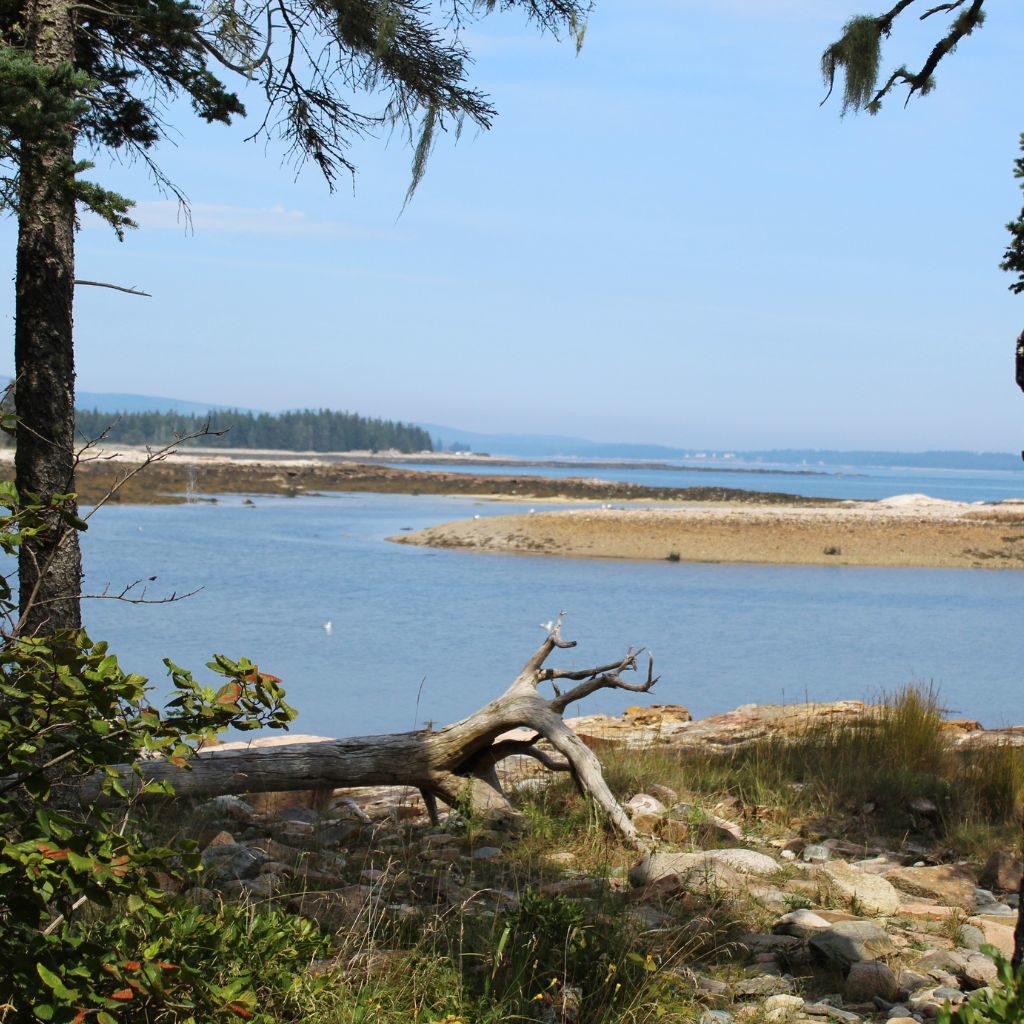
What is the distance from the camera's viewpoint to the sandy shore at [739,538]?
35.8 meters

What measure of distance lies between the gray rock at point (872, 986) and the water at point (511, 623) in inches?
240

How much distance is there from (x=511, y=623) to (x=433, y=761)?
46.9 ft

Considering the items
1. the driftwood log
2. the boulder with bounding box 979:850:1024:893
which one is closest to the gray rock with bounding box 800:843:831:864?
the boulder with bounding box 979:850:1024:893

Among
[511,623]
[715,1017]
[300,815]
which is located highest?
[715,1017]

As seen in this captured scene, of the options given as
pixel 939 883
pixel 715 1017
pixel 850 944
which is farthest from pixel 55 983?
pixel 939 883

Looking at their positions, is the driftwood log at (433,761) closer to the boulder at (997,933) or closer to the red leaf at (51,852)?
the boulder at (997,933)

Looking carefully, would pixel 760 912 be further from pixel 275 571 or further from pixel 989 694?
pixel 275 571

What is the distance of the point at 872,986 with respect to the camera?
399cm

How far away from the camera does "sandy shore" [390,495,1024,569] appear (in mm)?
35781

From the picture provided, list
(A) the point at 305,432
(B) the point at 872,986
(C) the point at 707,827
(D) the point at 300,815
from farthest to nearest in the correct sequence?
(A) the point at 305,432 → (D) the point at 300,815 → (C) the point at 707,827 → (B) the point at 872,986

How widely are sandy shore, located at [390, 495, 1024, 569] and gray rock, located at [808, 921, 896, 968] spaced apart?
30364mm

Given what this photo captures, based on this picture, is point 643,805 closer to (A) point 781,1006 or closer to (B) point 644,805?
(B) point 644,805

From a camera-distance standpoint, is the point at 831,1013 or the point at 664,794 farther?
the point at 664,794

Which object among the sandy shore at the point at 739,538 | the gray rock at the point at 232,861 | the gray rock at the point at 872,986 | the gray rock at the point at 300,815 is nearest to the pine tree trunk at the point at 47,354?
the gray rock at the point at 232,861
